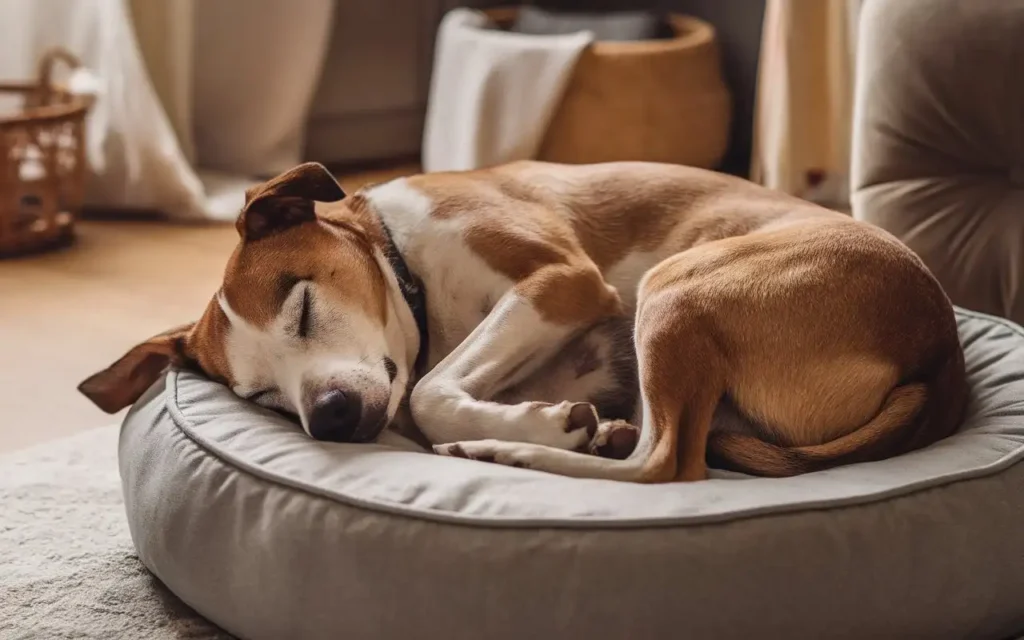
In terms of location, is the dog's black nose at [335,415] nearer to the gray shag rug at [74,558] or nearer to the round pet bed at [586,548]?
the round pet bed at [586,548]

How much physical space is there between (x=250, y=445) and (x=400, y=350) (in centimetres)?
41

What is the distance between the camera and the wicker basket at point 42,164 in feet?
12.7

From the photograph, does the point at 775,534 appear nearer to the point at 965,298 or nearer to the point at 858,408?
the point at 858,408

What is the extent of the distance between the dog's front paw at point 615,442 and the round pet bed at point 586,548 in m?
0.20

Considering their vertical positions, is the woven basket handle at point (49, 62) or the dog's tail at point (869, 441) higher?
the woven basket handle at point (49, 62)

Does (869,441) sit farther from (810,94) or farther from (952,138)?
(810,94)

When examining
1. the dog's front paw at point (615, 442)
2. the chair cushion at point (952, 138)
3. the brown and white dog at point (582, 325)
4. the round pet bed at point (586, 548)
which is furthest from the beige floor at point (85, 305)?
the chair cushion at point (952, 138)

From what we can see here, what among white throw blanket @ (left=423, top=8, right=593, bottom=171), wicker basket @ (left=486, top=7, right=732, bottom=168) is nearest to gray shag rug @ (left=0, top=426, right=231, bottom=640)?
white throw blanket @ (left=423, top=8, right=593, bottom=171)

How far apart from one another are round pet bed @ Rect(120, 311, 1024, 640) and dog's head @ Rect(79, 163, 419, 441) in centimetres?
14

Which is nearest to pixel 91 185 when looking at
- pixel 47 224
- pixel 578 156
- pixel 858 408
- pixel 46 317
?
pixel 47 224

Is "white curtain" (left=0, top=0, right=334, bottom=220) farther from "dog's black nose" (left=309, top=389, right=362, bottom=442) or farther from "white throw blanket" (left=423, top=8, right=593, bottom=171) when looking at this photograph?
"dog's black nose" (left=309, top=389, right=362, bottom=442)

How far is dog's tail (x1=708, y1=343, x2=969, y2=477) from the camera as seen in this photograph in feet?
6.29

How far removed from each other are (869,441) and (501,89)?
2822mm

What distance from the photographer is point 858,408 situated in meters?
1.95
